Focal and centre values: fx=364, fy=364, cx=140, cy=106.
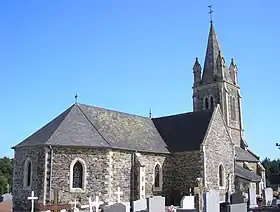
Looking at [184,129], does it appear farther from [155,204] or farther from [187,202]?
[155,204]

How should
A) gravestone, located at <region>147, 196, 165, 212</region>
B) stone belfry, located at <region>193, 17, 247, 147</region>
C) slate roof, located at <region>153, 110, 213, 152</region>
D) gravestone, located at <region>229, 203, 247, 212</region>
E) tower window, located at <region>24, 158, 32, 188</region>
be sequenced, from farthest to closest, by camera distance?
stone belfry, located at <region>193, 17, 247, 147</region> → slate roof, located at <region>153, 110, 213, 152</region> → tower window, located at <region>24, 158, 32, 188</region> → gravestone, located at <region>147, 196, 165, 212</region> → gravestone, located at <region>229, 203, 247, 212</region>

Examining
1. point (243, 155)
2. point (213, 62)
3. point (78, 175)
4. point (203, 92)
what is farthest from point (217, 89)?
point (78, 175)

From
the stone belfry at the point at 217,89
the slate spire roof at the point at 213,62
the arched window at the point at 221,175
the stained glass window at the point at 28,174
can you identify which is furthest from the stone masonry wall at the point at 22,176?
the slate spire roof at the point at 213,62

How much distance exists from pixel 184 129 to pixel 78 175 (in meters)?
11.6

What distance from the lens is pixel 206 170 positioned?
2872cm

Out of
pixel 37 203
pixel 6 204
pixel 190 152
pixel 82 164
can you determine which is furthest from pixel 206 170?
pixel 6 204

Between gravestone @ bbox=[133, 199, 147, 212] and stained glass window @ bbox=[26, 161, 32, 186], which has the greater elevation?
stained glass window @ bbox=[26, 161, 32, 186]

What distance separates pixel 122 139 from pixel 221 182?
31.7 ft

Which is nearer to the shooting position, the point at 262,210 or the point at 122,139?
the point at 262,210

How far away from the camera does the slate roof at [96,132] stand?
25.0 metres

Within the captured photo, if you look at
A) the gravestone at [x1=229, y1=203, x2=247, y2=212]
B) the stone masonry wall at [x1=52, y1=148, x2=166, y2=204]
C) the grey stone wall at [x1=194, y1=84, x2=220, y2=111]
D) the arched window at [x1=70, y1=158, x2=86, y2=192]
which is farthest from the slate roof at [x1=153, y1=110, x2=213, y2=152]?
the gravestone at [x1=229, y1=203, x2=247, y2=212]

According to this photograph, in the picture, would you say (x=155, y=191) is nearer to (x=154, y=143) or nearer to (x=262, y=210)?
(x=154, y=143)

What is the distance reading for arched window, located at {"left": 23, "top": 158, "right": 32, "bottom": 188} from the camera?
81.5ft

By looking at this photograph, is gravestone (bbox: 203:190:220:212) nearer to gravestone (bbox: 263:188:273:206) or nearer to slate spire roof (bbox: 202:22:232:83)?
gravestone (bbox: 263:188:273:206)
